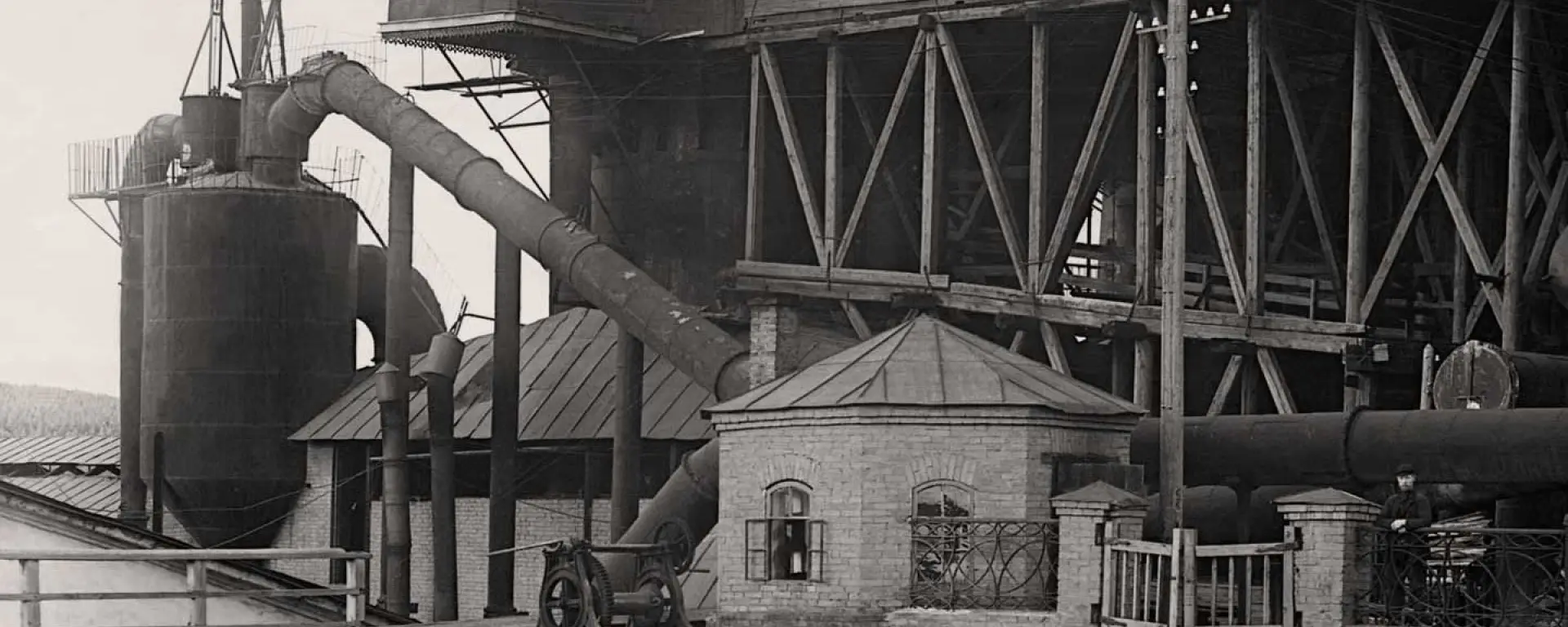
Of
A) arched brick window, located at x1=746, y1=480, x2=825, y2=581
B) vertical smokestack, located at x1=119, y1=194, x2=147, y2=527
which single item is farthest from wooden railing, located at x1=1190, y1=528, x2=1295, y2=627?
vertical smokestack, located at x1=119, y1=194, x2=147, y2=527

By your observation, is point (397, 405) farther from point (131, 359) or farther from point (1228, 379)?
point (1228, 379)

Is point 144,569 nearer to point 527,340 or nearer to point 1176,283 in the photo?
point 1176,283

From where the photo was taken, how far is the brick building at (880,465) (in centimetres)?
2516

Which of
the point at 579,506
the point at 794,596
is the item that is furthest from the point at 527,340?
the point at 794,596

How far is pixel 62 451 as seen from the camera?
5178 cm

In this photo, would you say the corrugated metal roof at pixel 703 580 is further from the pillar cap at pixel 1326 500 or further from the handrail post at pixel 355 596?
the pillar cap at pixel 1326 500

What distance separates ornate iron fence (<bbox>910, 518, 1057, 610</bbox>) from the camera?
24594mm

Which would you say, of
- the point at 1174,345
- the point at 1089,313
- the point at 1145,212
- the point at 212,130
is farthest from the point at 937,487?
the point at 212,130

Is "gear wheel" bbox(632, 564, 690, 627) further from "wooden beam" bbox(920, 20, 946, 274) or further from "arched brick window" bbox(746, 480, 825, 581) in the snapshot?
"wooden beam" bbox(920, 20, 946, 274)

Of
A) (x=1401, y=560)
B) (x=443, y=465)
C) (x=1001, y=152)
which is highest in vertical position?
(x=1001, y=152)

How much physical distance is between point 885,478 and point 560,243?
39.1ft

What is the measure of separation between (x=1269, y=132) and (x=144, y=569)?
18.6m

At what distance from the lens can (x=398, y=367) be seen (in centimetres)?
3956

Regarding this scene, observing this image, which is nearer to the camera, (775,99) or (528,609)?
(775,99)
